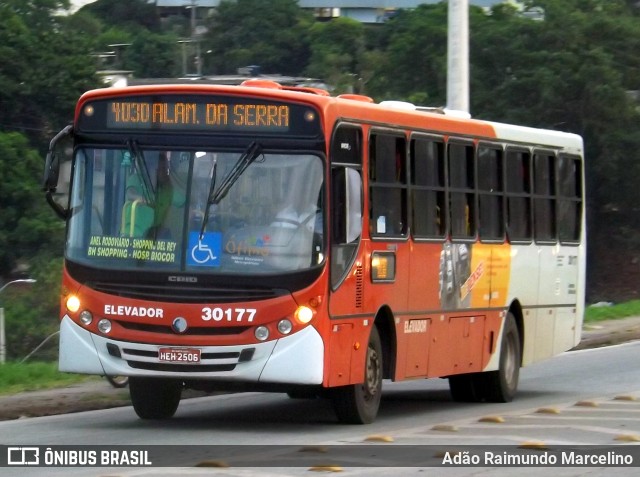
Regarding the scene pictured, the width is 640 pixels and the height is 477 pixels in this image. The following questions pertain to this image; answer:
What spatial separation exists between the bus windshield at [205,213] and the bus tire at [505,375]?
4.63m

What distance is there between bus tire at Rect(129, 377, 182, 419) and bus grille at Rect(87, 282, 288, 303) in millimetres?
1137

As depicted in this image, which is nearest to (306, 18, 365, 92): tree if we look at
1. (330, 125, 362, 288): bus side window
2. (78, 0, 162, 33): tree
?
(78, 0, 162, 33): tree

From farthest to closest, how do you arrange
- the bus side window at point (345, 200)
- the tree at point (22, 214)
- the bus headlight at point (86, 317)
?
the tree at point (22, 214) → the bus headlight at point (86, 317) → the bus side window at point (345, 200)

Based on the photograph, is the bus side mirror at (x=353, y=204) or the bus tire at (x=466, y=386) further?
the bus tire at (x=466, y=386)

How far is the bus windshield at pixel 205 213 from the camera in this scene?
1158 cm

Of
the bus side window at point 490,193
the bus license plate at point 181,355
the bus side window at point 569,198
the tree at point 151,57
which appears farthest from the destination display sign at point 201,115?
the tree at point 151,57

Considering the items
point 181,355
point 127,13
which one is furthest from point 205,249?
point 127,13

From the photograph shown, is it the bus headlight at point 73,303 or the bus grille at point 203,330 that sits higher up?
the bus headlight at point 73,303

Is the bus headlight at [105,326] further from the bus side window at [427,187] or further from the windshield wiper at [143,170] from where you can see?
the bus side window at [427,187]

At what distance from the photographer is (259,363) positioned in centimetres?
1147

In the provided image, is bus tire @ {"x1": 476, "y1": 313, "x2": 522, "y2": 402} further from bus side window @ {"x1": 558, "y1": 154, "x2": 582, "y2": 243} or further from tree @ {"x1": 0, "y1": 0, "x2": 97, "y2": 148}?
tree @ {"x1": 0, "y1": 0, "x2": 97, "y2": 148}

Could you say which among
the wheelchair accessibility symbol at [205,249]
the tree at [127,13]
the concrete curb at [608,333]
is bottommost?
the concrete curb at [608,333]

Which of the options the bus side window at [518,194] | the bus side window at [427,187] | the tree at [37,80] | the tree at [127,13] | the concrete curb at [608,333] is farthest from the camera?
the tree at [127,13]

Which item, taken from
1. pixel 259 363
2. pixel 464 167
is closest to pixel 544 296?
pixel 464 167
